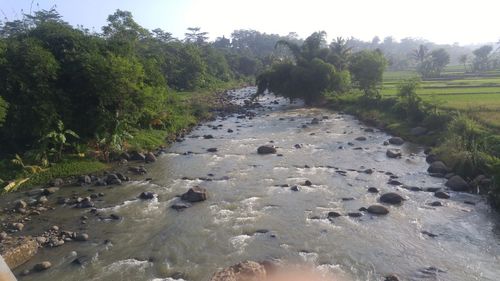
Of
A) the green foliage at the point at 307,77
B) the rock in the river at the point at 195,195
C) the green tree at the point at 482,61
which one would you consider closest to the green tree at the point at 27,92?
the rock in the river at the point at 195,195

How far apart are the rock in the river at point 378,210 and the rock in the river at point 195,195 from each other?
27.1 ft

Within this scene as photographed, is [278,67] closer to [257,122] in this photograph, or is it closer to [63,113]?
[257,122]

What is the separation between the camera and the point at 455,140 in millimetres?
27188

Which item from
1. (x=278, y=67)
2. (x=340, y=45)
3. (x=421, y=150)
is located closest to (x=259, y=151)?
(x=421, y=150)

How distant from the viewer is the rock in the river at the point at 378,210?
19328 millimetres

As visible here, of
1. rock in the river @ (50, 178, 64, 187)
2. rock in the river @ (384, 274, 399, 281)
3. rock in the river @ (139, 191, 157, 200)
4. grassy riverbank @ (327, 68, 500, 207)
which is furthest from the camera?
rock in the river @ (50, 178, 64, 187)

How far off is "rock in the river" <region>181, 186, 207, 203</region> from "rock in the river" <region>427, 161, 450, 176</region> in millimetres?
14031

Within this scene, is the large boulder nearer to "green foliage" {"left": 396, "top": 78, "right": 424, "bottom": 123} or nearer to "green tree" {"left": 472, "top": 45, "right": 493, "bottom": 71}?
"green foliage" {"left": 396, "top": 78, "right": 424, "bottom": 123}

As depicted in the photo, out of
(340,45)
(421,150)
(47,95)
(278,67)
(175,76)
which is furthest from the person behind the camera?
(175,76)

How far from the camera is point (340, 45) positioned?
209 feet

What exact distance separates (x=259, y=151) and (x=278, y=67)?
2800 centimetres

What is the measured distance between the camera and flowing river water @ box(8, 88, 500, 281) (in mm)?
14844

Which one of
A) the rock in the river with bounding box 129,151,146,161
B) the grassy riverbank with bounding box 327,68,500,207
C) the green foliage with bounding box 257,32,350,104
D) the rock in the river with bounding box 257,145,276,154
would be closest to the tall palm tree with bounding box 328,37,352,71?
the green foliage with bounding box 257,32,350,104

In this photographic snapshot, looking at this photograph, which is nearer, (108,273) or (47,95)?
(108,273)
